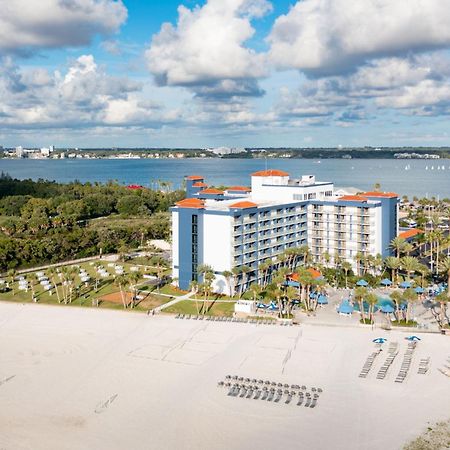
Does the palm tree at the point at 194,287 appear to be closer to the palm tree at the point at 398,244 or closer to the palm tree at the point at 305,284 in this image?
the palm tree at the point at 305,284

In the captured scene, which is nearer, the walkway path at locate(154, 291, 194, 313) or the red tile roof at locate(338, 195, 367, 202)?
the walkway path at locate(154, 291, 194, 313)

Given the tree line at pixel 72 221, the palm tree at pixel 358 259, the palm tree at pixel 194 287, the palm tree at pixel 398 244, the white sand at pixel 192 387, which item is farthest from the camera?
the tree line at pixel 72 221

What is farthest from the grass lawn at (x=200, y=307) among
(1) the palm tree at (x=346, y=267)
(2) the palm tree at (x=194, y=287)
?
(1) the palm tree at (x=346, y=267)

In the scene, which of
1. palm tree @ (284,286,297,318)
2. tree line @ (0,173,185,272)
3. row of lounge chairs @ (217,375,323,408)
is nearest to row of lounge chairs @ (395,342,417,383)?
row of lounge chairs @ (217,375,323,408)

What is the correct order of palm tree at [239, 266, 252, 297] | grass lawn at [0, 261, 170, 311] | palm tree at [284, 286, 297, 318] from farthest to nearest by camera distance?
palm tree at [239, 266, 252, 297], grass lawn at [0, 261, 170, 311], palm tree at [284, 286, 297, 318]

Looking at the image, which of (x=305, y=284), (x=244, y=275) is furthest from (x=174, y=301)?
(x=305, y=284)

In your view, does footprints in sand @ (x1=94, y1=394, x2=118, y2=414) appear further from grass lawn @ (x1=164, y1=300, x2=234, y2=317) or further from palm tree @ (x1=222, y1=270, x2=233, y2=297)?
palm tree @ (x1=222, y1=270, x2=233, y2=297)

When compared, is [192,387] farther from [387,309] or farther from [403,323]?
[387,309]

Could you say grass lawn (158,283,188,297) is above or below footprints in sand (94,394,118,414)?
above

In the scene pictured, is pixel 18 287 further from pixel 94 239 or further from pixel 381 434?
pixel 381 434
